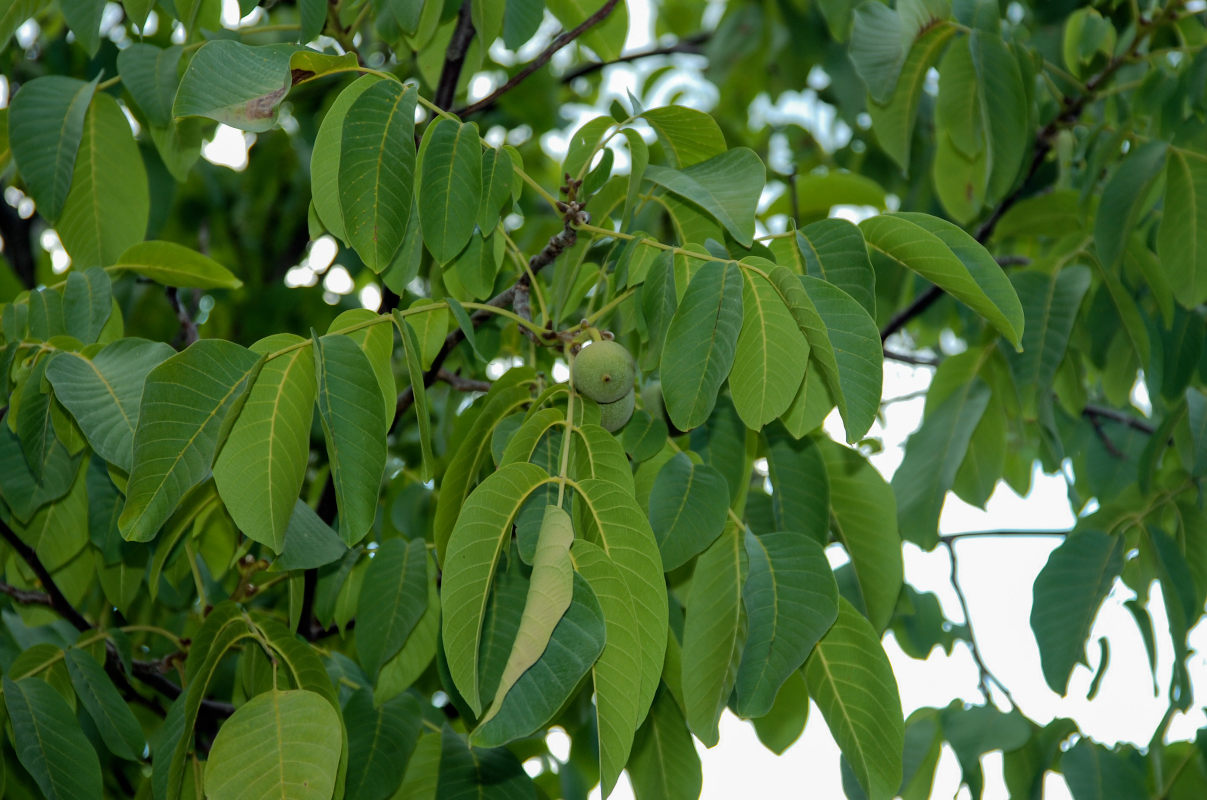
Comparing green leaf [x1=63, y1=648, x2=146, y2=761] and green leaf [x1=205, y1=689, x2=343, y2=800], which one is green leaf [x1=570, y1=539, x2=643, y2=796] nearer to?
green leaf [x1=205, y1=689, x2=343, y2=800]

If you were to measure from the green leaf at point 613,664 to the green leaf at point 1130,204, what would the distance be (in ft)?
4.00

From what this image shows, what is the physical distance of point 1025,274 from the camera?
6.01 feet

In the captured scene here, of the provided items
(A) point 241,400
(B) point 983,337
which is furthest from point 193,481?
(B) point 983,337

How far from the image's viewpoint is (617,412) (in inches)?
50.7

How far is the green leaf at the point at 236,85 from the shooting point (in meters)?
1.08

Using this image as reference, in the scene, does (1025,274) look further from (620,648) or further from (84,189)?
(84,189)

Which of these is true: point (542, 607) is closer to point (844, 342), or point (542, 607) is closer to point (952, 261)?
point (844, 342)

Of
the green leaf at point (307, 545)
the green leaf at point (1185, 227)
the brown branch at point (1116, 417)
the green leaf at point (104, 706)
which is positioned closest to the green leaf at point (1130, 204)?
the green leaf at point (1185, 227)

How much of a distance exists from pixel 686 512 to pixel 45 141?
1144 mm

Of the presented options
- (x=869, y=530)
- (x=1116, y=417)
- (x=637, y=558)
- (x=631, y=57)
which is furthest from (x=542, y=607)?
(x=1116, y=417)

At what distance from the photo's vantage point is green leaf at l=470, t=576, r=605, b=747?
88 centimetres

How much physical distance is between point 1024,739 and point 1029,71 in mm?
1120

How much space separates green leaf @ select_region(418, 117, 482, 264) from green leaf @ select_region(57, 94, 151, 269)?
746mm

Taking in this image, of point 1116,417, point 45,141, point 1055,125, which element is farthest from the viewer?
point 1116,417
